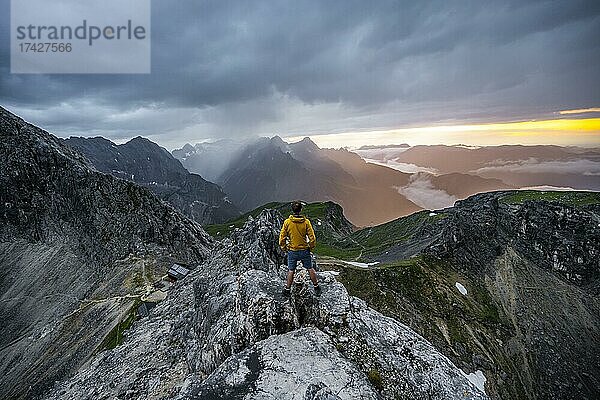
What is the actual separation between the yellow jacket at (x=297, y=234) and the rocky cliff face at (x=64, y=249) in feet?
140

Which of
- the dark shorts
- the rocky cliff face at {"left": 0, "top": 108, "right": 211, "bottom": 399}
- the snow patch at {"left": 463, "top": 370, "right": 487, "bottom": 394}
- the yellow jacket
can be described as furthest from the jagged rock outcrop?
the snow patch at {"left": 463, "top": 370, "right": 487, "bottom": 394}

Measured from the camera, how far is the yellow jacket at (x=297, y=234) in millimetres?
18712

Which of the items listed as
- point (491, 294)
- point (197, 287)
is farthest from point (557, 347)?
point (197, 287)

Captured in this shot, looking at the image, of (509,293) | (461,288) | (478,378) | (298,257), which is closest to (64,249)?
(298,257)

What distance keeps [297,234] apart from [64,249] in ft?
277

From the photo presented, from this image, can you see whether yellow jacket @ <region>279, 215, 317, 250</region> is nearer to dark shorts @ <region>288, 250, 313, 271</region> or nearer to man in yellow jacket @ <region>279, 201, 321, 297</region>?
man in yellow jacket @ <region>279, 201, 321, 297</region>

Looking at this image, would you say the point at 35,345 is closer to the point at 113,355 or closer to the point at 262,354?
the point at 113,355

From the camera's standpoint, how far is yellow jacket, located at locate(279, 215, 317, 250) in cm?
1871

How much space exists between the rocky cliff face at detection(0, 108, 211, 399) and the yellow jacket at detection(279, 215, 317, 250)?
4273 centimetres

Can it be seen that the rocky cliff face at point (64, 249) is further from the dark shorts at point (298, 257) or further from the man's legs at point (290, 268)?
the dark shorts at point (298, 257)

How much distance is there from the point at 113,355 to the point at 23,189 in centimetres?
7843

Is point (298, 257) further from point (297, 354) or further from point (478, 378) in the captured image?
→ point (478, 378)

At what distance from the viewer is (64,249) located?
8306cm

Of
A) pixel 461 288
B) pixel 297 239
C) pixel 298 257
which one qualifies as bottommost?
pixel 461 288
